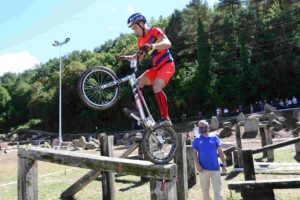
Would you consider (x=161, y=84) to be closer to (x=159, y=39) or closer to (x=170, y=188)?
(x=159, y=39)

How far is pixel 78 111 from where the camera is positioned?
184 ft

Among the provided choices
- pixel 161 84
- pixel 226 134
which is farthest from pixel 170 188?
pixel 226 134

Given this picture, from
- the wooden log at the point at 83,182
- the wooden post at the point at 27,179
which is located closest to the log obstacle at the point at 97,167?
the wooden post at the point at 27,179

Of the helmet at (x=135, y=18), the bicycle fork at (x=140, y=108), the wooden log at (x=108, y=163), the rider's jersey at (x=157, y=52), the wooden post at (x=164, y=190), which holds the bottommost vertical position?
the wooden post at (x=164, y=190)

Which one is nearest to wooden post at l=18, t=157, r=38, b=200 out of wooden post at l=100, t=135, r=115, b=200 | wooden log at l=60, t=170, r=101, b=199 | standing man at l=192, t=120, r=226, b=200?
wooden post at l=100, t=135, r=115, b=200

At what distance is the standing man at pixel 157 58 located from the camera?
185 inches

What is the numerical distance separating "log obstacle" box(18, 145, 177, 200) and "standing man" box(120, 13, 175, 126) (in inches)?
26.9

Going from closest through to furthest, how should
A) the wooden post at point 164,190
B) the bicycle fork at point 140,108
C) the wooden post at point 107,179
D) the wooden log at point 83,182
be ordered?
the wooden post at point 164,190 → the bicycle fork at point 140,108 → the wooden post at point 107,179 → the wooden log at point 83,182

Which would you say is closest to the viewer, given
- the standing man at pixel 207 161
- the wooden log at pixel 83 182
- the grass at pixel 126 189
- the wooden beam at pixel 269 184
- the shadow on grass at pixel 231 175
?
the wooden beam at pixel 269 184

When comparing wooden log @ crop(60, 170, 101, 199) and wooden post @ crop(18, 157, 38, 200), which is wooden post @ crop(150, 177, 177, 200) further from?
wooden log @ crop(60, 170, 101, 199)

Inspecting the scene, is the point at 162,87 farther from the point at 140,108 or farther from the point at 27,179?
the point at 27,179

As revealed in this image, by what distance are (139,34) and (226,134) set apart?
21564 mm

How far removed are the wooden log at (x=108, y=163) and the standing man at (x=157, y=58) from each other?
26.0 inches

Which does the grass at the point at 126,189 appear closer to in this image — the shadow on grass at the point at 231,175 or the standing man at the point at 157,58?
the shadow on grass at the point at 231,175
